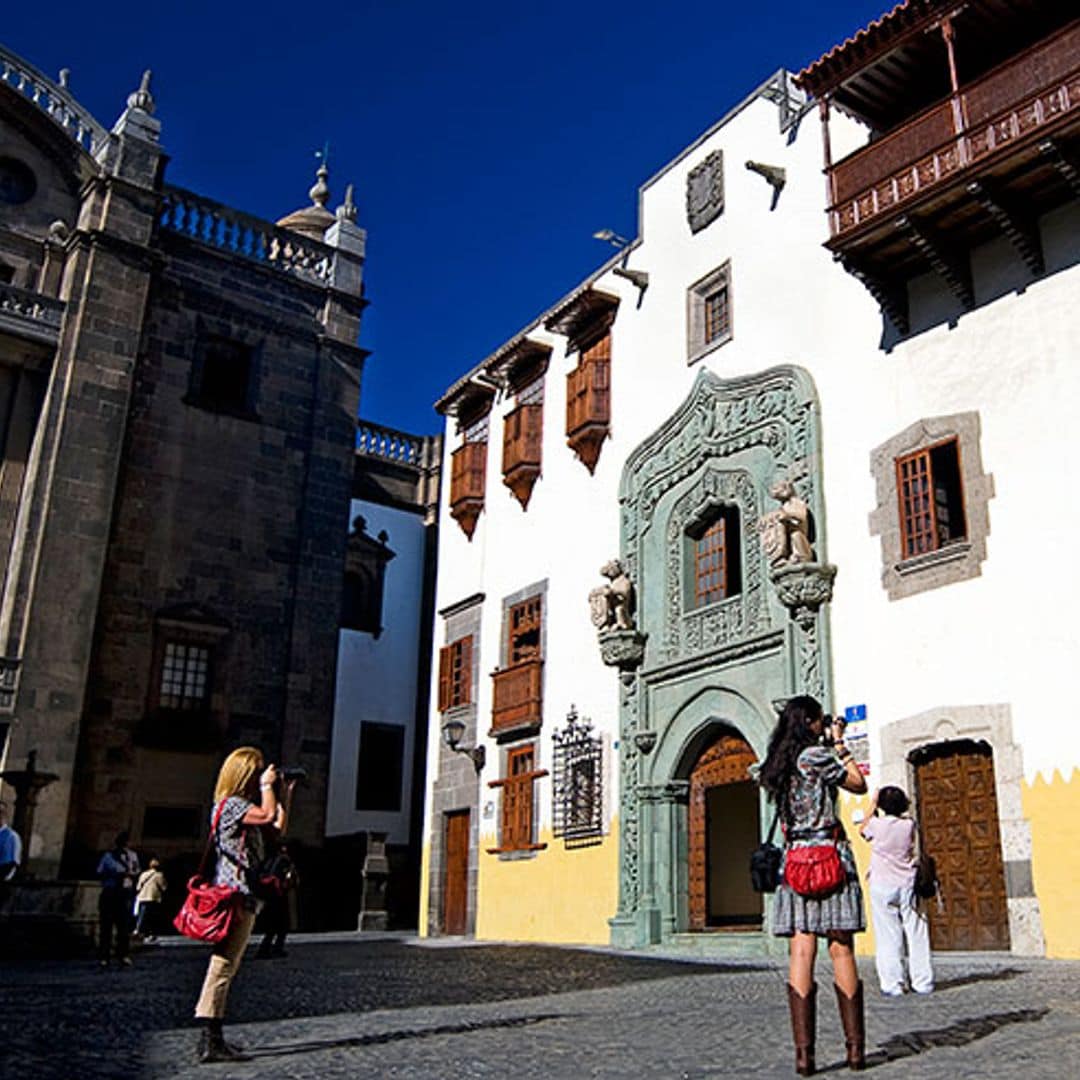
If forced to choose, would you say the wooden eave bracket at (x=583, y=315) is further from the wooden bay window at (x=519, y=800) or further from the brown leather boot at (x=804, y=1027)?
the brown leather boot at (x=804, y=1027)

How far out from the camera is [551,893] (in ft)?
56.9

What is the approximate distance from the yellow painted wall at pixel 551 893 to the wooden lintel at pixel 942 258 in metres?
8.34

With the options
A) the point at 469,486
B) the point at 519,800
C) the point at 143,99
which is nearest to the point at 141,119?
the point at 143,99

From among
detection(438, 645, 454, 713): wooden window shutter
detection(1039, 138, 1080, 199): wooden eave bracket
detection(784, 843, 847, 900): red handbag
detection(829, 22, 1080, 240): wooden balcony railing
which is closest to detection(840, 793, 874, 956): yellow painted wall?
detection(829, 22, 1080, 240): wooden balcony railing

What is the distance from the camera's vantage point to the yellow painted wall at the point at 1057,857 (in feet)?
34.7

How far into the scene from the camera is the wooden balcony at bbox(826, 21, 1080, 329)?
11.5 m

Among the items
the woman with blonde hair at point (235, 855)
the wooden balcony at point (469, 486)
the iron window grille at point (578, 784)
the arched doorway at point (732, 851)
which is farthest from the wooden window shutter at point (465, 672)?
the woman with blonde hair at point (235, 855)

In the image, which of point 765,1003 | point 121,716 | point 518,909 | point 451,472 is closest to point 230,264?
point 451,472

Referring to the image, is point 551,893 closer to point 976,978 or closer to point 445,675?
point 445,675

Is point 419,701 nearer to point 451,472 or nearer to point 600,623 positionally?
point 451,472

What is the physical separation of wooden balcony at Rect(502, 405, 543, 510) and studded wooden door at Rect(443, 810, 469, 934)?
5.66 metres

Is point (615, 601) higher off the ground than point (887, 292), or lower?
lower

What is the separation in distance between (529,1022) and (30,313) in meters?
19.6

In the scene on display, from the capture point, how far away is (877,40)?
1322 centimetres
